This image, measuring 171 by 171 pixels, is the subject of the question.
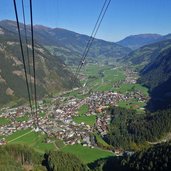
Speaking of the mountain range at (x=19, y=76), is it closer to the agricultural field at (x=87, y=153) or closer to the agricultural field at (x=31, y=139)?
the agricultural field at (x=31, y=139)

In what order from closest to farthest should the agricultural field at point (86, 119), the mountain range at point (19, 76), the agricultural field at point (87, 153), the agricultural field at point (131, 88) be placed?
the agricultural field at point (87, 153)
the agricultural field at point (86, 119)
the mountain range at point (19, 76)
the agricultural field at point (131, 88)

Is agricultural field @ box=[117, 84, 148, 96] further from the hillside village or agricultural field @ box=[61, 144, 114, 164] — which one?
agricultural field @ box=[61, 144, 114, 164]

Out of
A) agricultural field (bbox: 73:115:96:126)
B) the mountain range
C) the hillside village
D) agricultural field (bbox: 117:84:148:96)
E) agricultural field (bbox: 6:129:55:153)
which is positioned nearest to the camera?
agricultural field (bbox: 6:129:55:153)

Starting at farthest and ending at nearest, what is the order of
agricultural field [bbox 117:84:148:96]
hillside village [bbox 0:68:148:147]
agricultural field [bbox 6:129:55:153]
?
agricultural field [bbox 117:84:148:96] → hillside village [bbox 0:68:148:147] → agricultural field [bbox 6:129:55:153]

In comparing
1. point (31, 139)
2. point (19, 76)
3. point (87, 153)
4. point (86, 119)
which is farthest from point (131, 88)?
point (87, 153)

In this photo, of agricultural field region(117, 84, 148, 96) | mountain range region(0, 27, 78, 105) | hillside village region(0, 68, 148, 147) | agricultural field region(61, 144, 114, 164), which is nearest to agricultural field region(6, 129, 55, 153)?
hillside village region(0, 68, 148, 147)

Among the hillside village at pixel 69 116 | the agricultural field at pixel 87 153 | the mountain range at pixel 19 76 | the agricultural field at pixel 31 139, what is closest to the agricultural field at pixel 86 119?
the hillside village at pixel 69 116

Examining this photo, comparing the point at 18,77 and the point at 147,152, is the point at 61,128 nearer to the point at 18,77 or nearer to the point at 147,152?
the point at 147,152

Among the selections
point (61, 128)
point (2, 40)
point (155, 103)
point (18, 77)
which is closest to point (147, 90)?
point (155, 103)

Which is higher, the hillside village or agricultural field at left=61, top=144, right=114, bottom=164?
the hillside village
